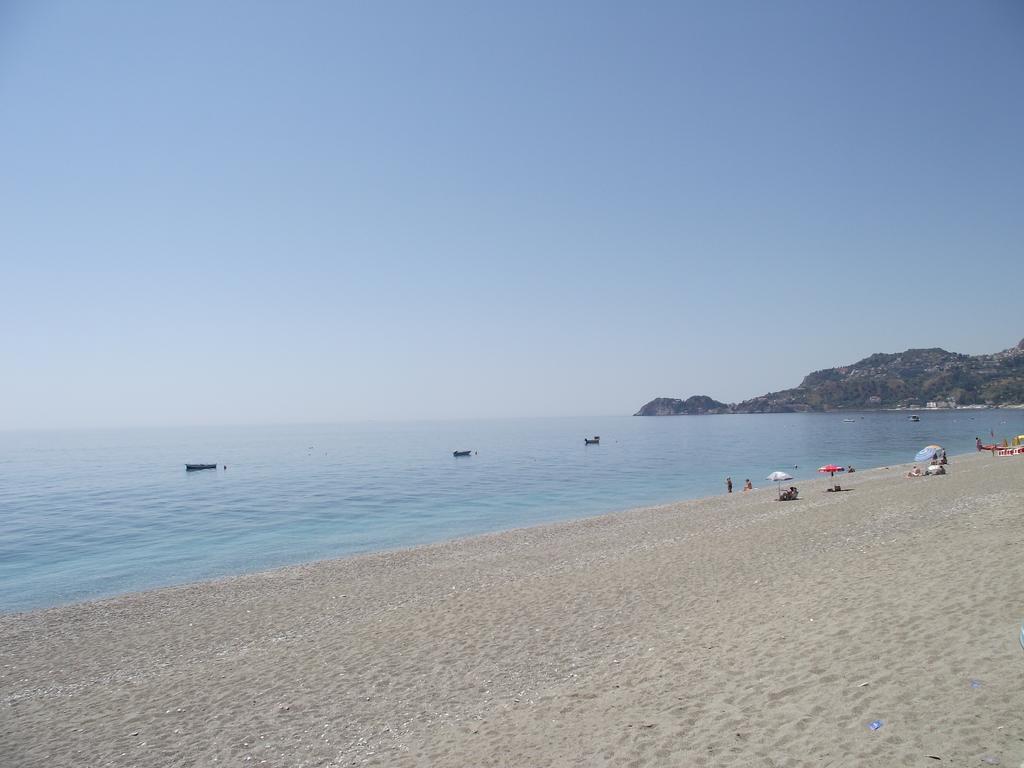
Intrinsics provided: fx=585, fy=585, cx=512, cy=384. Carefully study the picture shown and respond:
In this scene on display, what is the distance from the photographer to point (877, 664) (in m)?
8.53

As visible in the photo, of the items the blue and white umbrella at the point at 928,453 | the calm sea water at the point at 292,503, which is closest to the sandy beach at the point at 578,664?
the calm sea water at the point at 292,503

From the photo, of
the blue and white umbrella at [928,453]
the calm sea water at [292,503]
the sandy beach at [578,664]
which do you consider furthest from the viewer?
the blue and white umbrella at [928,453]

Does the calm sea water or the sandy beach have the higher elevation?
the sandy beach

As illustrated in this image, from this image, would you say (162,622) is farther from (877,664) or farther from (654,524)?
(654,524)

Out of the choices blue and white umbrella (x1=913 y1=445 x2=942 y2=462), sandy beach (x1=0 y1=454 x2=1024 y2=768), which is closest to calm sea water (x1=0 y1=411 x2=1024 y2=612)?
sandy beach (x1=0 y1=454 x2=1024 y2=768)

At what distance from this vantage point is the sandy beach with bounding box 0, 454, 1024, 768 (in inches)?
294

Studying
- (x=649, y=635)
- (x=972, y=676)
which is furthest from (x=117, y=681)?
(x=972, y=676)

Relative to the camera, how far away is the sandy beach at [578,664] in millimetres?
7477

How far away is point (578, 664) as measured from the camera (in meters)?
11.1

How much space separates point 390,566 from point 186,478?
6219 cm

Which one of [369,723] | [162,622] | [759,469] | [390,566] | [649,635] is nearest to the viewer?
[369,723]

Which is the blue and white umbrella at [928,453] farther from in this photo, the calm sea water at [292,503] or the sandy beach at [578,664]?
the sandy beach at [578,664]

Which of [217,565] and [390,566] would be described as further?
[217,565]

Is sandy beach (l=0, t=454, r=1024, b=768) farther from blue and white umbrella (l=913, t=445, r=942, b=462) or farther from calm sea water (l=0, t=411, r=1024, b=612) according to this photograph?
blue and white umbrella (l=913, t=445, r=942, b=462)
